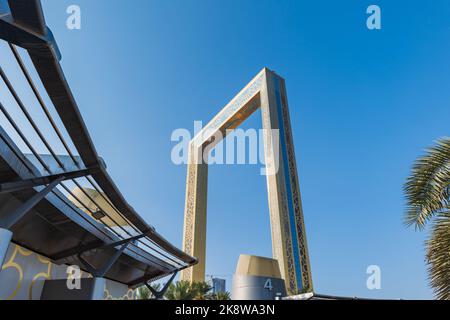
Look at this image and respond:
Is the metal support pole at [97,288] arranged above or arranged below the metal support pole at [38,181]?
below

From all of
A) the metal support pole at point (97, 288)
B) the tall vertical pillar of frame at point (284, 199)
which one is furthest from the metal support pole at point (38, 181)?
the tall vertical pillar of frame at point (284, 199)

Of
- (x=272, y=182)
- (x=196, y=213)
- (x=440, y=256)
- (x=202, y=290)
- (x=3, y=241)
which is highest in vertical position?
(x=272, y=182)

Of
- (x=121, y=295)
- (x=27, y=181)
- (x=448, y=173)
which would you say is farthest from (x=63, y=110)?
(x=121, y=295)

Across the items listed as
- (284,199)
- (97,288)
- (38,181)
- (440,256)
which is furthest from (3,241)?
(284,199)

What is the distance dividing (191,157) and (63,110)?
43.7 metres

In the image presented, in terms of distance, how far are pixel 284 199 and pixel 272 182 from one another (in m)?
2.32

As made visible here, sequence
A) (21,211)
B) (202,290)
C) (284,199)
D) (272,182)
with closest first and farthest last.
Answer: (21,211) → (202,290) → (284,199) → (272,182)

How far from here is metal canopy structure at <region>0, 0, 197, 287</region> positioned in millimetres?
4672

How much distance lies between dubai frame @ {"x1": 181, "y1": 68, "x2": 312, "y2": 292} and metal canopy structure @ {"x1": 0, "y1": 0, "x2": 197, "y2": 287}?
62.1ft

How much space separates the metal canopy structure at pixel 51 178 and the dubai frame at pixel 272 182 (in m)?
18.9

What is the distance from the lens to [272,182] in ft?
116

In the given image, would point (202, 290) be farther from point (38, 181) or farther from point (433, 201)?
point (433, 201)

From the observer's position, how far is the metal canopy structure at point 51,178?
4672 mm

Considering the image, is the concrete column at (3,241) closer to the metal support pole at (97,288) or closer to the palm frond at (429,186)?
the metal support pole at (97,288)
